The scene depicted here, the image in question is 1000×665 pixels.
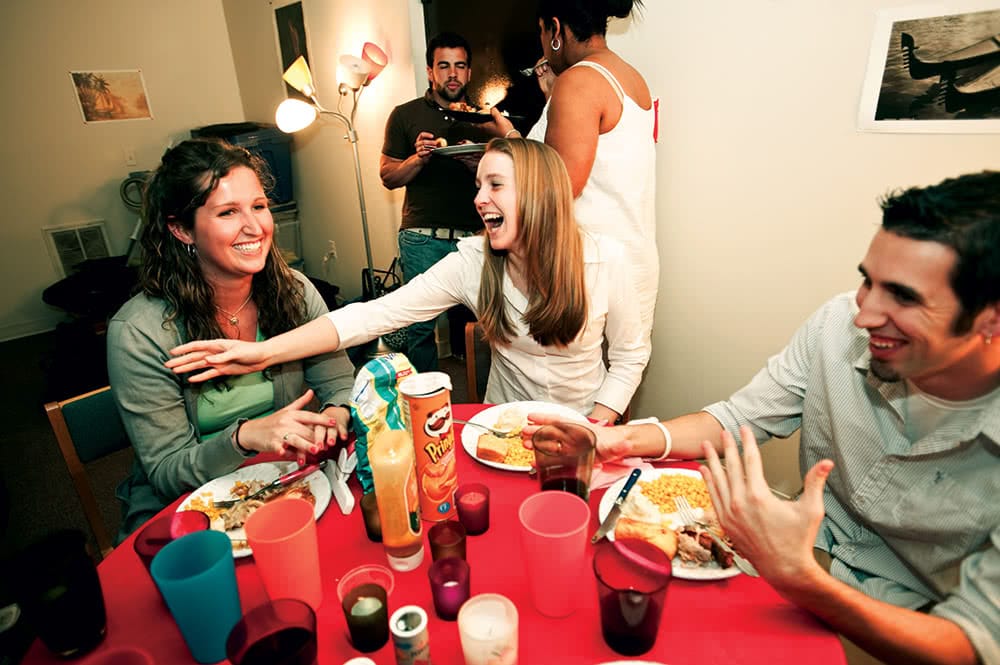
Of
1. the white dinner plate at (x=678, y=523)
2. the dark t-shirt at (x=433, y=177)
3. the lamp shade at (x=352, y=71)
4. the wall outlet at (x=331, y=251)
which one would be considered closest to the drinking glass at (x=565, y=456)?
the white dinner plate at (x=678, y=523)

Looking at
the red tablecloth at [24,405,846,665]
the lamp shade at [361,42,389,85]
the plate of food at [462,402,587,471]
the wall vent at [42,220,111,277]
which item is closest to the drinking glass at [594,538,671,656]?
the red tablecloth at [24,405,846,665]

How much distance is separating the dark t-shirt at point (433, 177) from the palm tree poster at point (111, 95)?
3.05 m

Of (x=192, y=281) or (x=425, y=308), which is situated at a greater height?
(x=192, y=281)

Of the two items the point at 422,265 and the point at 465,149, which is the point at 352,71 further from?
the point at 465,149

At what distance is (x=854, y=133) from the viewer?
184 cm

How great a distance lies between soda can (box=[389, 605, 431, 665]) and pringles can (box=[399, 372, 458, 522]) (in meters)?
0.26

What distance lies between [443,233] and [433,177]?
320 mm

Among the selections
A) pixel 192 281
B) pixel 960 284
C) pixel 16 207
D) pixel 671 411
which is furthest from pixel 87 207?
pixel 960 284

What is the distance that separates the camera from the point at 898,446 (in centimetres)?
107

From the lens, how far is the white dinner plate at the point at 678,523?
0.86 meters

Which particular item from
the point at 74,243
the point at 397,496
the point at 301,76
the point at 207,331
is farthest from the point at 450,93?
the point at 74,243

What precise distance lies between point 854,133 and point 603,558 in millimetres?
1778

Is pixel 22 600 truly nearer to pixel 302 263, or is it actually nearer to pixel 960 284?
pixel 960 284

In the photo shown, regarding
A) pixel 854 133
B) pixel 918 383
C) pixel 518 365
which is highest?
pixel 854 133
